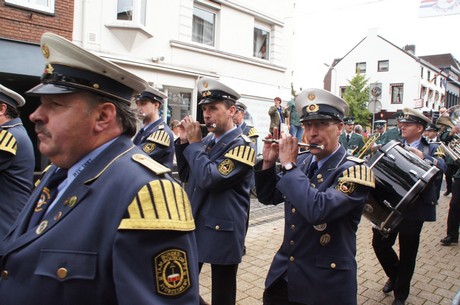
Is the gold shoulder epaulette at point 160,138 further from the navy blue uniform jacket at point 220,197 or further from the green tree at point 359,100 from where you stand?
the green tree at point 359,100

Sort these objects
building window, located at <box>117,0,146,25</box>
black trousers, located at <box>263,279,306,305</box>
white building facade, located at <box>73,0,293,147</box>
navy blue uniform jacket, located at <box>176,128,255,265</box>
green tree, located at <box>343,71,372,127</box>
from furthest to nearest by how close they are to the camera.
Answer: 1. green tree, located at <box>343,71,372,127</box>
2. building window, located at <box>117,0,146,25</box>
3. white building facade, located at <box>73,0,293,147</box>
4. navy blue uniform jacket, located at <box>176,128,255,265</box>
5. black trousers, located at <box>263,279,306,305</box>

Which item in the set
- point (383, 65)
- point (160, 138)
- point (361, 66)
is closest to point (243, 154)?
point (160, 138)

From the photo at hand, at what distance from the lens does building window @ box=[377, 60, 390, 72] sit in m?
48.6

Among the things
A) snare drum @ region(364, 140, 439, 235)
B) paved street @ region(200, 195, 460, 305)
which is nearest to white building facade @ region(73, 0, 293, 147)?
paved street @ region(200, 195, 460, 305)

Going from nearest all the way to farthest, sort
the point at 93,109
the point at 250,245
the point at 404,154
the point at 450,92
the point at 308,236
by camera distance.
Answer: the point at 93,109
the point at 308,236
the point at 404,154
the point at 250,245
the point at 450,92

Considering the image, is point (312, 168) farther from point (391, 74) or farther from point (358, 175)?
point (391, 74)

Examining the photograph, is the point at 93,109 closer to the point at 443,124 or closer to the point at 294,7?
the point at 443,124

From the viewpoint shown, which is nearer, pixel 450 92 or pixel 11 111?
pixel 11 111

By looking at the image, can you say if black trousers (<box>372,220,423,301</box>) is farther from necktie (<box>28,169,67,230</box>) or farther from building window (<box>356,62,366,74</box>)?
building window (<box>356,62,366,74</box>)

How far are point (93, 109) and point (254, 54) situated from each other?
15388 millimetres

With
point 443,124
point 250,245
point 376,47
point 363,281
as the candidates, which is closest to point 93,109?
point 363,281

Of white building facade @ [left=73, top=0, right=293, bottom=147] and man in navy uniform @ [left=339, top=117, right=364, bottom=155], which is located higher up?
white building facade @ [left=73, top=0, right=293, bottom=147]

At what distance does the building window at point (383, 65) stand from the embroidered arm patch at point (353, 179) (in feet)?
167

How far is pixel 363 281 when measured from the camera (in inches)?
191
